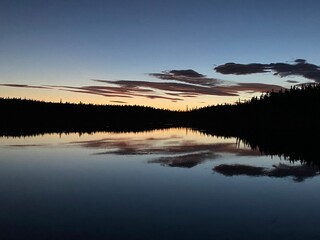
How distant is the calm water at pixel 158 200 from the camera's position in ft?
32.1

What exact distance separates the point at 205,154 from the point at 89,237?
65.6 ft

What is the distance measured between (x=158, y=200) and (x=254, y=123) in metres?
76.9

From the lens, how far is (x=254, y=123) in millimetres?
87062

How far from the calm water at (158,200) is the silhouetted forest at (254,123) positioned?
8594 millimetres

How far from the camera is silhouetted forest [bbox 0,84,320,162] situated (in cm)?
3662

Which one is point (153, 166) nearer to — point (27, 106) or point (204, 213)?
point (204, 213)

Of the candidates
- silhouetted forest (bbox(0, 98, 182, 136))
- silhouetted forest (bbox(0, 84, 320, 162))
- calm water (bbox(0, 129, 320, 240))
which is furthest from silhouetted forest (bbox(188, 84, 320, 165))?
calm water (bbox(0, 129, 320, 240))

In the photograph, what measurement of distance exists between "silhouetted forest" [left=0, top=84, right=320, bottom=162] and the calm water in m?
8.59

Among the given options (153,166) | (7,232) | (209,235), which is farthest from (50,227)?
(153,166)

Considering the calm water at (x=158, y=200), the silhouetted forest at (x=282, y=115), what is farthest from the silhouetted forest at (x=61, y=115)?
the calm water at (x=158, y=200)

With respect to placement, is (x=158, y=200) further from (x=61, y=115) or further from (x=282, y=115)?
(x=61, y=115)

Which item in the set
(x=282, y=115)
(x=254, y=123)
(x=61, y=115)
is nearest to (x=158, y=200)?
(x=282, y=115)

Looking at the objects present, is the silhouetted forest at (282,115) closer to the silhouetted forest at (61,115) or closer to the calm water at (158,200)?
the silhouetted forest at (61,115)

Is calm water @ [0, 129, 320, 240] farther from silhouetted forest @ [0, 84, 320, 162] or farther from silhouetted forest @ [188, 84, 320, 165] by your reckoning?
silhouetted forest @ [188, 84, 320, 165]
